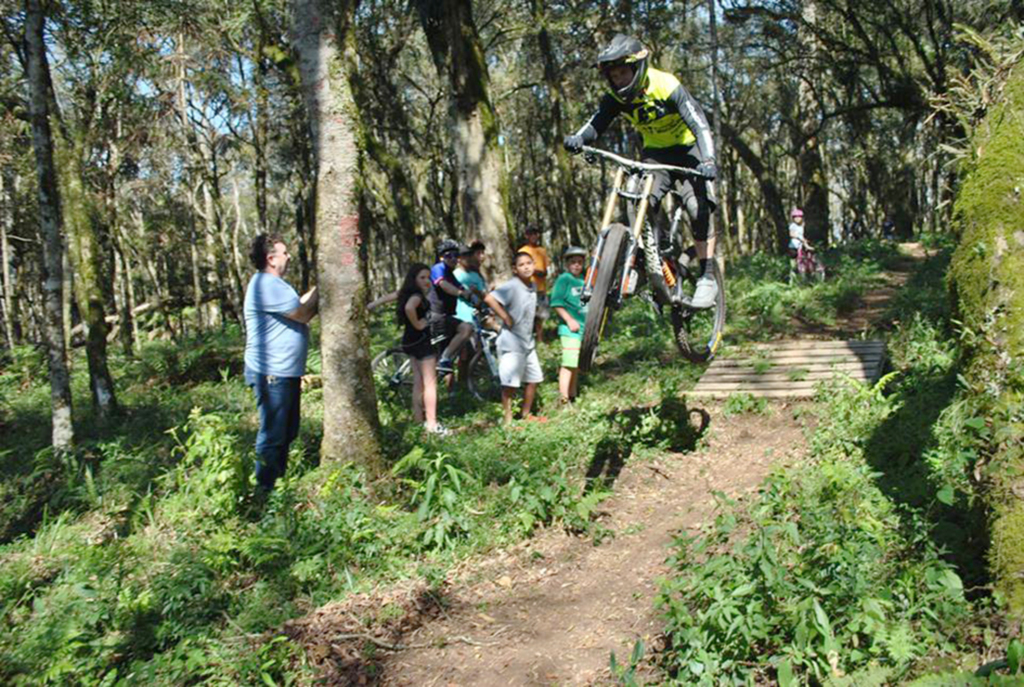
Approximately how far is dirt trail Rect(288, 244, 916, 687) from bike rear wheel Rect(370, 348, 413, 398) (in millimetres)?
4363

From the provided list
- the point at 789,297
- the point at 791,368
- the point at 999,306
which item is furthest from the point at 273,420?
the point at 789,297

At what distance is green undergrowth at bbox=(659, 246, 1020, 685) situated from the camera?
3.89m

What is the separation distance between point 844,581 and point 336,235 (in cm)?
451

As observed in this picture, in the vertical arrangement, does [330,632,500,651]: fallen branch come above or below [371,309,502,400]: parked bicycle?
below

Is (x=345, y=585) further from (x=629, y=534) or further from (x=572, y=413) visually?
(x=572, y=413)

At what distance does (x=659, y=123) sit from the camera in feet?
20.6

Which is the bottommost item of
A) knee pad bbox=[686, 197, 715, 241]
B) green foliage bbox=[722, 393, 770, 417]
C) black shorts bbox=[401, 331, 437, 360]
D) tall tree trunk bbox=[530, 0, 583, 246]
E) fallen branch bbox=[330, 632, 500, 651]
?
fallen branch bbox=[330, 632, 500, 651]

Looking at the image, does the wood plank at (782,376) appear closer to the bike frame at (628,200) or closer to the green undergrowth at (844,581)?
the green undergrowth at (844,581)

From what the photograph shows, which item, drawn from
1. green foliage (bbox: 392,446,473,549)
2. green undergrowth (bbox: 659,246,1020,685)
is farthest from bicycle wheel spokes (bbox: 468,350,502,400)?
green undergrowth (bbox: 659,246,1020,685)

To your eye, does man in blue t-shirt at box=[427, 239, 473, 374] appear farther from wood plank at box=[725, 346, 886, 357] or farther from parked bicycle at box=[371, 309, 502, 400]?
wood plank at box=[725, 346, 886, 357]

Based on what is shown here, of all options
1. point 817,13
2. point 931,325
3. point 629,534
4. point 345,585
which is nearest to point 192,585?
point 345,585

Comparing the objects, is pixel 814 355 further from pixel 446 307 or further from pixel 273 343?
pixel 273 343

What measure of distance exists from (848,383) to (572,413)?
299 centimetres

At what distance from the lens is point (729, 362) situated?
10102 millimetres
